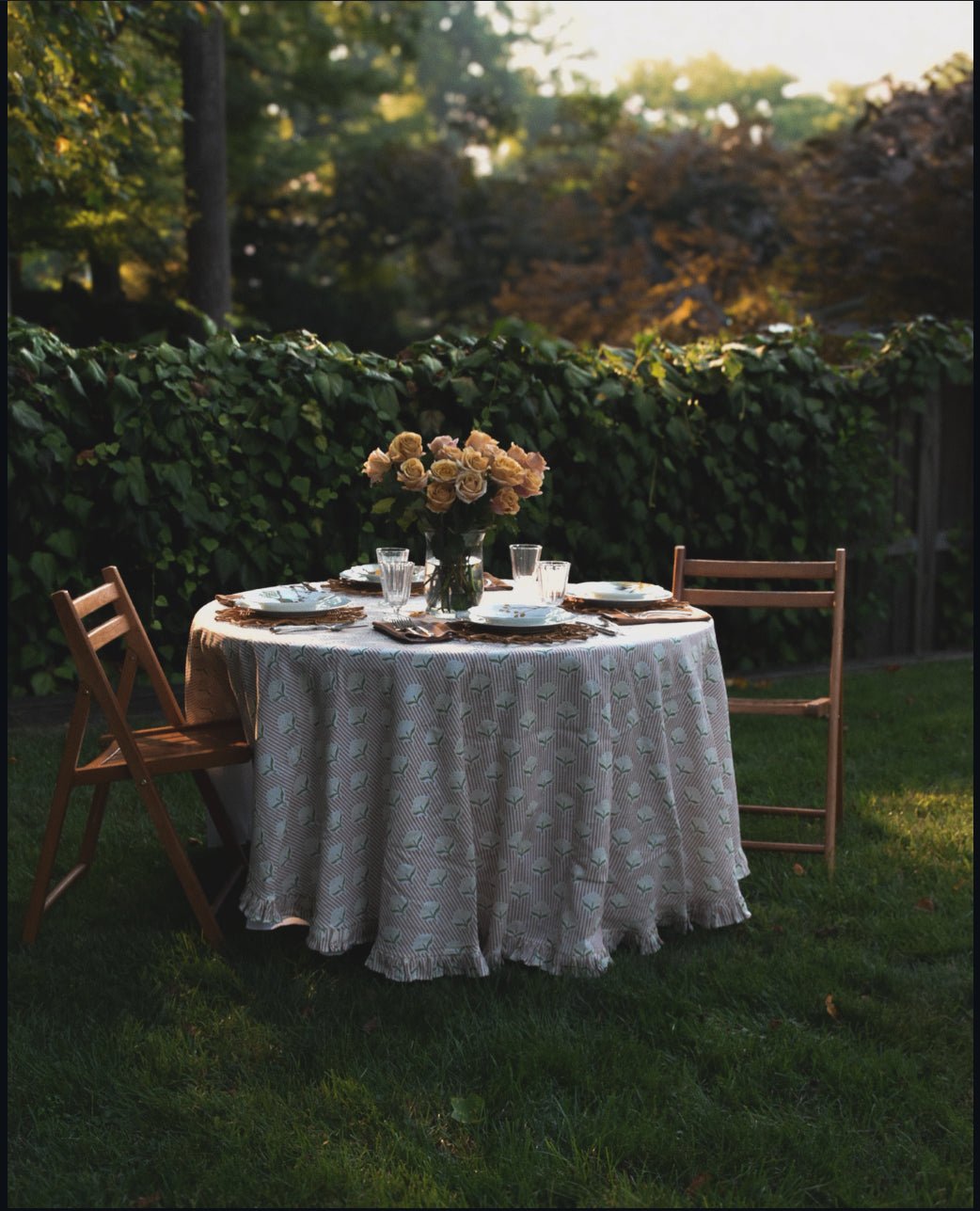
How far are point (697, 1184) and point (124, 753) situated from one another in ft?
6.28

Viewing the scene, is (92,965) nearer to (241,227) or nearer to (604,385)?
(604,385)

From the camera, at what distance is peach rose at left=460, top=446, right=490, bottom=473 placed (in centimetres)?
365

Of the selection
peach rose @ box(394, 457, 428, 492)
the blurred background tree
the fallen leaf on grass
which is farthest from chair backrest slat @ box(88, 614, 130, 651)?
the blurred background tree

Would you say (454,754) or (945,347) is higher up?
(945,347)

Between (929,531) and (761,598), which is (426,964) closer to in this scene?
(761,598)

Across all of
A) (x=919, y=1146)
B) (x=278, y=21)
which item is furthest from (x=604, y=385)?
(x=278, y=21)

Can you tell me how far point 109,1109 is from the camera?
9.41 ft

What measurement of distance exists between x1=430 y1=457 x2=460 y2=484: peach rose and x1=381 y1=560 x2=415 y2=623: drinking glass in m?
0.27

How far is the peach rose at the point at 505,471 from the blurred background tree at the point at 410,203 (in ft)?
8.54

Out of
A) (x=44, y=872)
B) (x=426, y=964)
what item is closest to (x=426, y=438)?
(x=44, y=872)

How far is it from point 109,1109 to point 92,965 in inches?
29.9

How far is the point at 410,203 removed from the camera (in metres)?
25.2

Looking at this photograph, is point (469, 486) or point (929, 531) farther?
point (929, 531)

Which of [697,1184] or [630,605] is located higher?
[630,605]
